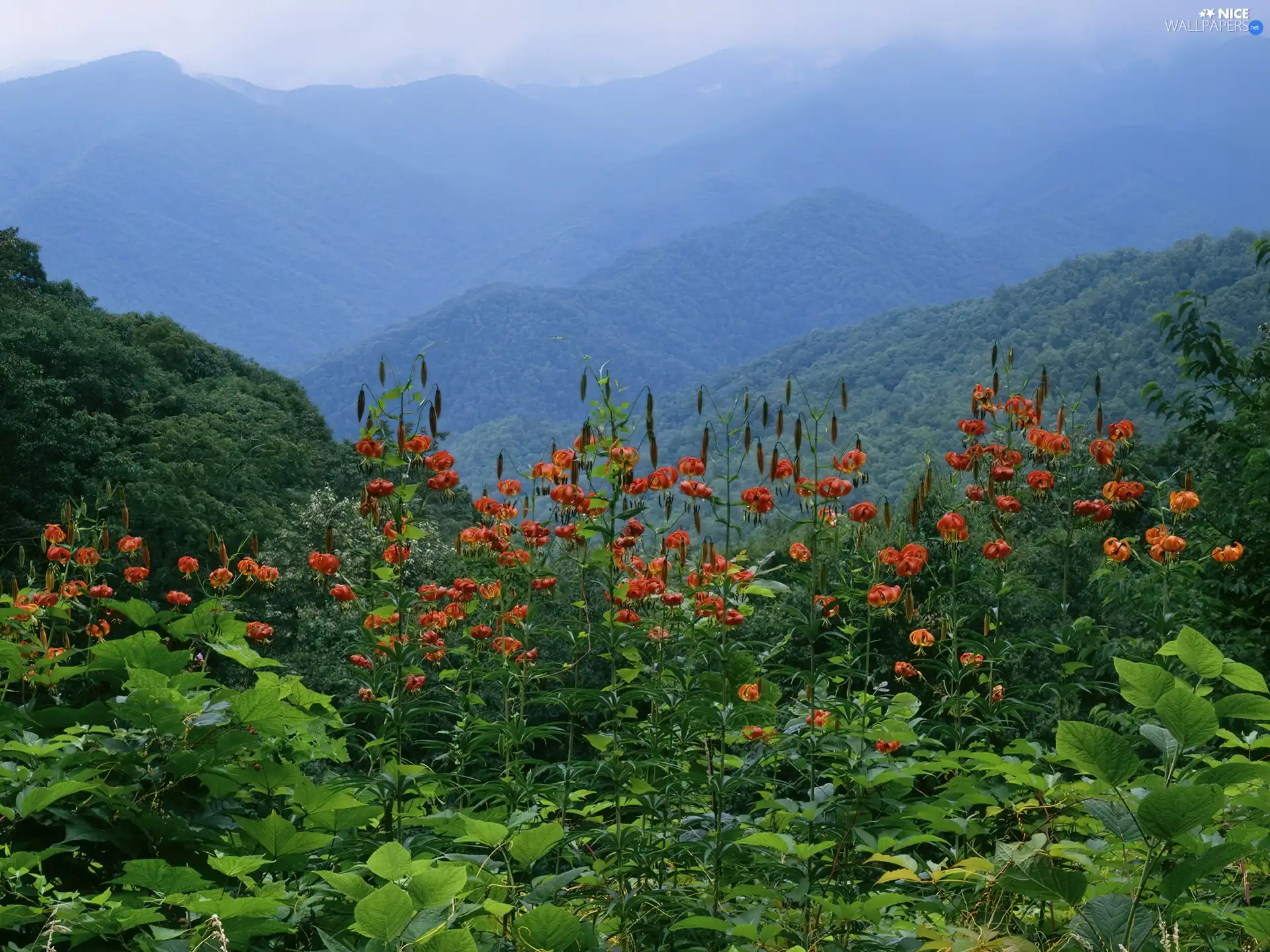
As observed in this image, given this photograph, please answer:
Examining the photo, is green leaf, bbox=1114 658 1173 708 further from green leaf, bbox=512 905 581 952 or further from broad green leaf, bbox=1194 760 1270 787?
green leaf, bbox=512 905 581 952

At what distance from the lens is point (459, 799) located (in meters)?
3.11

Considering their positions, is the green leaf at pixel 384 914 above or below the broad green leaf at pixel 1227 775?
below

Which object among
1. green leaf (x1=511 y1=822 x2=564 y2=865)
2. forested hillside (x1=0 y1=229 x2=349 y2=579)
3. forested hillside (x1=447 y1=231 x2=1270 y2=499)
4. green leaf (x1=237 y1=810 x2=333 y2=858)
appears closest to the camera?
green leaf (x1=511 y1=822 x2=564 y2=865)

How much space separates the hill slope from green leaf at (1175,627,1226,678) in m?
81.1

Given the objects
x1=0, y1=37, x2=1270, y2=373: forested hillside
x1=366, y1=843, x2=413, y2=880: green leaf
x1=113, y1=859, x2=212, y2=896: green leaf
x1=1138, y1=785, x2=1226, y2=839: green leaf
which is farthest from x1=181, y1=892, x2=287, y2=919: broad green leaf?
x1=0, y1=37, x2=1270, y2=373: forested hillside

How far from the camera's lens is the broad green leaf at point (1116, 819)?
3.52 ft

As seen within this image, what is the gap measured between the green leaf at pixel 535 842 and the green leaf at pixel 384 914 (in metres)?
0.35

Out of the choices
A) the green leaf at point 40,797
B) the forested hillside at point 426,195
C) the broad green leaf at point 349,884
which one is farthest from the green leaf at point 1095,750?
the forested hillside at point 426,195

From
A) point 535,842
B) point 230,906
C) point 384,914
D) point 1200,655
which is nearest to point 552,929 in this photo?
point 535,842

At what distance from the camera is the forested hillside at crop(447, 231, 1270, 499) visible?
4219 centimetres

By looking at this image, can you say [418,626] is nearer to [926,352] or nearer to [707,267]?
[926,352]

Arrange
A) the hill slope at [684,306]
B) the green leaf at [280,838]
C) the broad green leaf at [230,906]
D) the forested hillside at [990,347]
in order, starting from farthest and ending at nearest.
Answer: the hill slope at [684,306], the forested hillside at [990,347], the green leaf at [280,838], the broad green leaf at [230,906]

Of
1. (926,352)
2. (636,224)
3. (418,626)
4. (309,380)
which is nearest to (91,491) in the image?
(418,626)

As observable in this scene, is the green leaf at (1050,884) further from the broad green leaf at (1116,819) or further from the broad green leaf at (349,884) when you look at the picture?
the broad green leaf at (349,884)
